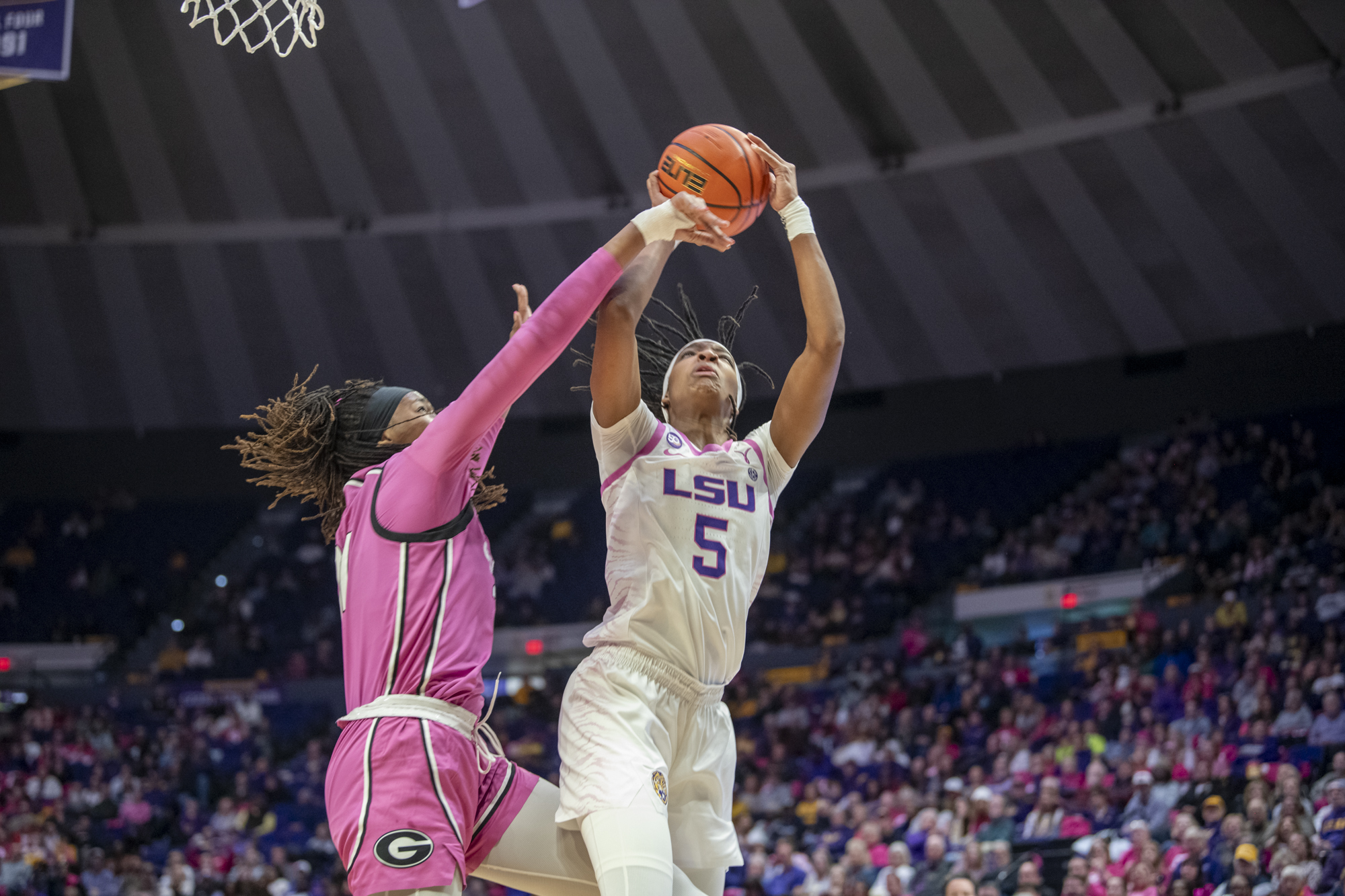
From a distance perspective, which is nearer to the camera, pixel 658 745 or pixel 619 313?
pixel 658 745

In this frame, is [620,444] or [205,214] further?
[205,214]

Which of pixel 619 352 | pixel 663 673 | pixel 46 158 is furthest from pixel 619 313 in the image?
pixel 46 158

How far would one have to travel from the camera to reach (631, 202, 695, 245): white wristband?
11.0 ft

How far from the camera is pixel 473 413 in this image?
3.00 m

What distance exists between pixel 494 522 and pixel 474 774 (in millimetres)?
19047

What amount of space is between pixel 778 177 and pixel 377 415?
1.44 m

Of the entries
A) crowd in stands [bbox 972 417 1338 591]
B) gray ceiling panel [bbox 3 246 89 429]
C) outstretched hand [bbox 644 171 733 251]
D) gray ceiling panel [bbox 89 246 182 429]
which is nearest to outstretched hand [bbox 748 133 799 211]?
outstretched hand [bbox 644 171 733 251]

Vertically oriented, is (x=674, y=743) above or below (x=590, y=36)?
below

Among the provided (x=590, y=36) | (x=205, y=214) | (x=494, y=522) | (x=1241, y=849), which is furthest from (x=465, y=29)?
(x=1241, y=849)

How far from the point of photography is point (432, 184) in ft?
59.3

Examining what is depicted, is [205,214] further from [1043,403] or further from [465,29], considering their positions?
[1043,403]

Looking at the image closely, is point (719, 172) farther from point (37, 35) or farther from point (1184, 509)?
point (1184, 509)

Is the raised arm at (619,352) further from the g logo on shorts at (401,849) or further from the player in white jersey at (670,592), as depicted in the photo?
the g logo on shorts at (401,849)

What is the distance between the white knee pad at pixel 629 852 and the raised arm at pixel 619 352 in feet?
3.58
